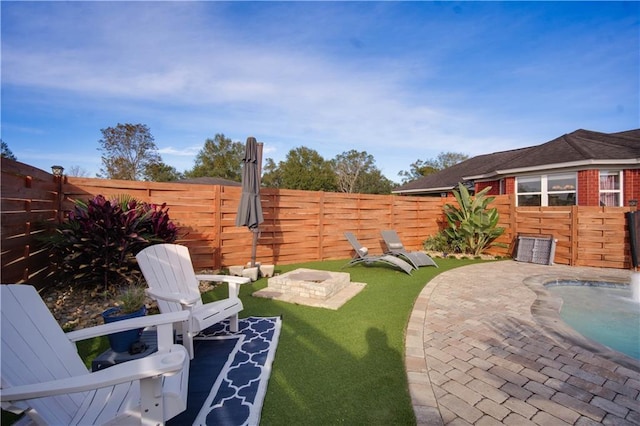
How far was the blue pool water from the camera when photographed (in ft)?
13.8

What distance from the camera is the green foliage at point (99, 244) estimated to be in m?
4.60

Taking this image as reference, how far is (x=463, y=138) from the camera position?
65.6 ft

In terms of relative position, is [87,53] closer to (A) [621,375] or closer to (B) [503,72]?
(A) [621,375]

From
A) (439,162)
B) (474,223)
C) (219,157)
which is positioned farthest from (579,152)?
(439,162)

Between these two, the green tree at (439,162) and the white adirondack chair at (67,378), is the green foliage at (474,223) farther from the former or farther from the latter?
the green tree at (439,162)

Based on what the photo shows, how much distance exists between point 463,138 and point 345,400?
20971mm

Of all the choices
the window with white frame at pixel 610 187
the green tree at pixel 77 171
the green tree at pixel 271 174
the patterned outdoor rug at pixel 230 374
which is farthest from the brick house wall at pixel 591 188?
the green tree at pixel 77 171

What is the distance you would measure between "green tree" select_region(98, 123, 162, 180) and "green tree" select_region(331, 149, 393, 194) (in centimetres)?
2586

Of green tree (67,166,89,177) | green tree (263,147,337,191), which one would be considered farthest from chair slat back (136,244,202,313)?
green tree (263,147,337,191)

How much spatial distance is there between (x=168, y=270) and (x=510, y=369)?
4158 mm

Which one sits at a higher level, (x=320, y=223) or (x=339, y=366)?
(x=320, y=223)

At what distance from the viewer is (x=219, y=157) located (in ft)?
136

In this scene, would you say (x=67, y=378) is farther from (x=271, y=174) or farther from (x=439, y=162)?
(x=439, y=162)

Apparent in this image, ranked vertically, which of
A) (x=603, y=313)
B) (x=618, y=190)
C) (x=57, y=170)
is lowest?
(x=603, y=313)
